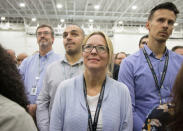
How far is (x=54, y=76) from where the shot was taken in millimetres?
2021

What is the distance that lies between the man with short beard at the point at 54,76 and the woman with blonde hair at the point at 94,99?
1.39ft

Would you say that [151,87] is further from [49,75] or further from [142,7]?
[142,7]

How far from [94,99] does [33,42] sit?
35.4 ft

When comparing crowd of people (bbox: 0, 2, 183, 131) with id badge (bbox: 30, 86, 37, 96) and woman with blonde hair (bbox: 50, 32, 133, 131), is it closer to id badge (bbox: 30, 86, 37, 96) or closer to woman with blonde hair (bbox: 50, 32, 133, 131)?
woman with blonde hair (bbox: 50, 32, 133, 131)

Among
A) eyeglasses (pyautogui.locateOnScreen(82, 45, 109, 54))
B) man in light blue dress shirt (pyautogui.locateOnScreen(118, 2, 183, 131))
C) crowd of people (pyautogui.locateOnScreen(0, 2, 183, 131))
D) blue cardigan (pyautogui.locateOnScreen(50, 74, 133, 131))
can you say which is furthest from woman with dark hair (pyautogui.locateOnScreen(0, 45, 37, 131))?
man in light blue dress shirt (pyautogui.locateOnScreen(118, 2, 183, 131))

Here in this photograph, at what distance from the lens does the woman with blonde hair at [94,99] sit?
4.58ft

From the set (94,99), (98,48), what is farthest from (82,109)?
(98,48)

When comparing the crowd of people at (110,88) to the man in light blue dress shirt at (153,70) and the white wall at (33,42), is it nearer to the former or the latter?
the man in light blue dress shirt at (153,70)

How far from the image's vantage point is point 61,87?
1.58 m

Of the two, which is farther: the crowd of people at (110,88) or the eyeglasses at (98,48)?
the eyeglasses at (98,48)

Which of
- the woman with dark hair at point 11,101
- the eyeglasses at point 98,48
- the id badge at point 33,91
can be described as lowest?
the id badge at point 33,91

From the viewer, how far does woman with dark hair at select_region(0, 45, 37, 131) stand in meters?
0.72

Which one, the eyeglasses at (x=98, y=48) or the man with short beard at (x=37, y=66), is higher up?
the eyeglasses at (x=98, y=48)

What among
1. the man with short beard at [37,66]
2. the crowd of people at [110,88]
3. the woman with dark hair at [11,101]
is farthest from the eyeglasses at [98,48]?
the man with short beard at [37,66]
